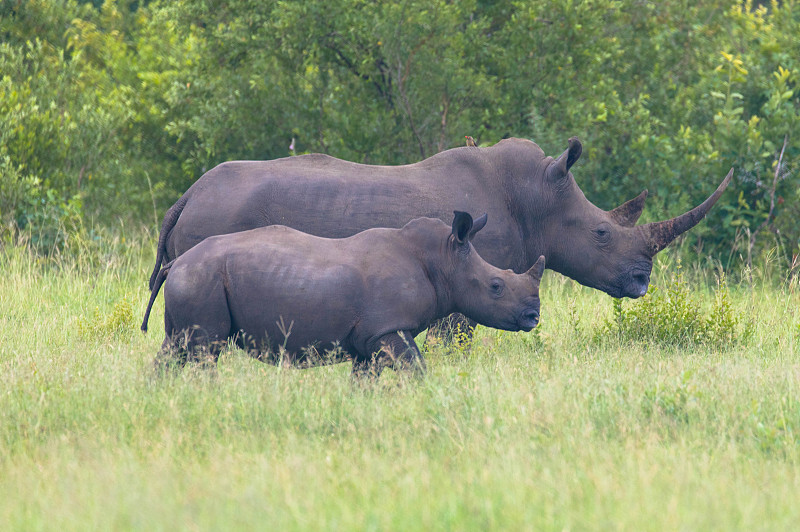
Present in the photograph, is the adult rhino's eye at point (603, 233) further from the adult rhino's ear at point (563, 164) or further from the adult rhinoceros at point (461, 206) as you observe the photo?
the adult rhino's ear at point (563, 164)

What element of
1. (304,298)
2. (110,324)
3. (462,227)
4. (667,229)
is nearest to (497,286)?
(462,227)

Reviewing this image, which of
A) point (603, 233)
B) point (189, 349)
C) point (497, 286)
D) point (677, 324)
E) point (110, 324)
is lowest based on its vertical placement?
point (110, 324)

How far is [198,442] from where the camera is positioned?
17.7 ft

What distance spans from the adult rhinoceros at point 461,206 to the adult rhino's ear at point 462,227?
38.1 inches

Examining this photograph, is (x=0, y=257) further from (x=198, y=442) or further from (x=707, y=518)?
(x=707, y=518)

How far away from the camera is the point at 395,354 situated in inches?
249

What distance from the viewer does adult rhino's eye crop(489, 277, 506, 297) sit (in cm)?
668

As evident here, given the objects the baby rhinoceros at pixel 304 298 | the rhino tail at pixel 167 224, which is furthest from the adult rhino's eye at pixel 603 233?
the rhino tail at pixel 167 224

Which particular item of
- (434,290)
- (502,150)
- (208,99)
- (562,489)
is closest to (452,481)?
(562,489)

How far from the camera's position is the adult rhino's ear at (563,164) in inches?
312

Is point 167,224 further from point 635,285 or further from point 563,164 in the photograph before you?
point 635,285

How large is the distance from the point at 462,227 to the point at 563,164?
1.73m

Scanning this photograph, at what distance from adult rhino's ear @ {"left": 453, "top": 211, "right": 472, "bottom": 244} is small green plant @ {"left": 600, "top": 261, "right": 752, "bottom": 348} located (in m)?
2.08

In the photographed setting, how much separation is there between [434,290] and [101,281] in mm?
5281
